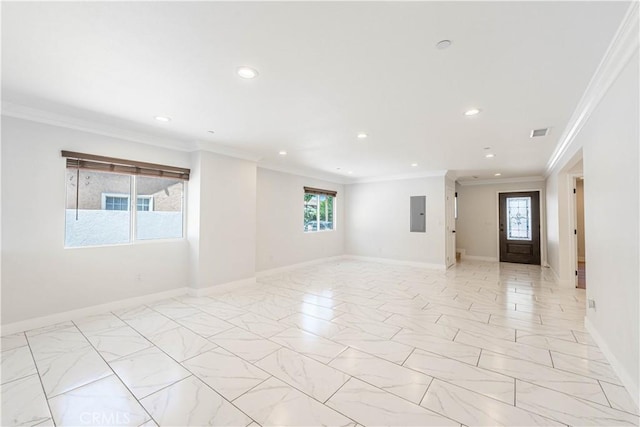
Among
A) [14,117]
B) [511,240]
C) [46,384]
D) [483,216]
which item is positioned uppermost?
[14,117]

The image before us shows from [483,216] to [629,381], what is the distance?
7112 mm

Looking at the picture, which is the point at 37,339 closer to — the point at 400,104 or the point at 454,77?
the point at 400,104

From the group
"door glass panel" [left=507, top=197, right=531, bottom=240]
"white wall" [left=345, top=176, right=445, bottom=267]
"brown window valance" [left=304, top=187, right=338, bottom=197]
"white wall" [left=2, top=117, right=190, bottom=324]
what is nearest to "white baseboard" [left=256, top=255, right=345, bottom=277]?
"white wall" [left=345, top=176, right=445, bottom=267]

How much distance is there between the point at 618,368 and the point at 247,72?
3878mm

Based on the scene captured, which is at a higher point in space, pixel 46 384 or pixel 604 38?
pixel 604 38

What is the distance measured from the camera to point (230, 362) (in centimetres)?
248

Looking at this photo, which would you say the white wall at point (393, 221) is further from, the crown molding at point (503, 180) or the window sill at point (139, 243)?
the window sill at point (139, 243)

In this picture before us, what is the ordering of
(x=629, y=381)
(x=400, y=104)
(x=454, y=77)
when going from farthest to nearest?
(x=400, y=104)
(x=454, y=77)
(x=629, y=381)

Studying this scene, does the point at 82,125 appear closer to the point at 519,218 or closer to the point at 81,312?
the point at 81,312

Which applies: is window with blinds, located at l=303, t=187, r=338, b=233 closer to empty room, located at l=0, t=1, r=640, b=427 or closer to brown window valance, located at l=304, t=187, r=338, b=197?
brown window valance, located at l=304, t=187, r=338, b=197

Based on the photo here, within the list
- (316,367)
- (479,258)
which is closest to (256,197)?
(316,367)

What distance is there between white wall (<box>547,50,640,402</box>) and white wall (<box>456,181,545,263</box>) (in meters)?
5.67

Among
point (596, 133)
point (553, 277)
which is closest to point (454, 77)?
point (596, 133)

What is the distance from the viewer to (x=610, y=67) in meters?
2.14
